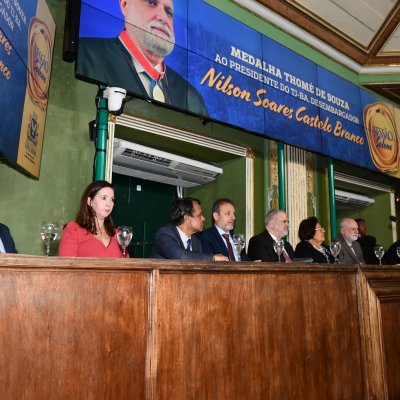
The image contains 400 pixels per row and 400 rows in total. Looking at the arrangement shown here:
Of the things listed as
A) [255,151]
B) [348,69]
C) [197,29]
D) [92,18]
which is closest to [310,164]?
[255,151]

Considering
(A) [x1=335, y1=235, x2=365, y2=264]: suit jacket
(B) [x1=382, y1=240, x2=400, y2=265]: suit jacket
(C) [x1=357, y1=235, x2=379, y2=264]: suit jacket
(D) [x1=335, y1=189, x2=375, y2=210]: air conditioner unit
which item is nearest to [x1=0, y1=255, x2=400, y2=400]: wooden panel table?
(A) [x1=335, y1=235, x2=365, y2=264]: suit jacket

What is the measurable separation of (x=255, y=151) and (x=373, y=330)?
323 centimetres

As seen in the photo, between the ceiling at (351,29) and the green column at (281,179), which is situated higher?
the ceiling at (351,29)

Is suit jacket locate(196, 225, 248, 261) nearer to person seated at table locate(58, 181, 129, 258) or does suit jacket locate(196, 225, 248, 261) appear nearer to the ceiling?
person seated at table locate(58, 181, 129, 258)

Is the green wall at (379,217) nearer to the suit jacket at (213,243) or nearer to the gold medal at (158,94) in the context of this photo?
the suit jacket at (213,243)

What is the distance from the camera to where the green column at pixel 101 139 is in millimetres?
3264

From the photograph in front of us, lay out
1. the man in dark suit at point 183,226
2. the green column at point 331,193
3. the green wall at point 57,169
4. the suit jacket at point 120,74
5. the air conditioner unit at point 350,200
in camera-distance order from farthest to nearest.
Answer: the air conditioner unit at point 350,200 < the green column at point 331,193 < the green wall at point 57,169 < the suit jacket at point 120,74 < the man in dark suit at point 183,226

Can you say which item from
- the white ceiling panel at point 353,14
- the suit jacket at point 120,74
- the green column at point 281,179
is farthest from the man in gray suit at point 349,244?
the white ceiling panel at point 353,14

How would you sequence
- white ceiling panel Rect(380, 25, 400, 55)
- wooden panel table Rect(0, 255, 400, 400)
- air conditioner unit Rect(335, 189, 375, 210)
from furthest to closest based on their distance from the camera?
1. air conditioner unit Rect(335, 189, 375, 210)
2. white ceiling panel Rect(380, 25, 400, 55)
3. wooden panel table Rect(0, 255, 400, 400)

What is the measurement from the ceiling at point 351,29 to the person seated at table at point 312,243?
8.77 ft

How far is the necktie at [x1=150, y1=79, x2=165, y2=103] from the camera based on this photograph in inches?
125

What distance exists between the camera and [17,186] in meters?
3.03

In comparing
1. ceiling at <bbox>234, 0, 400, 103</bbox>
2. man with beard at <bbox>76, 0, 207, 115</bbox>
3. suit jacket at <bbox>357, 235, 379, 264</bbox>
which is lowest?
suit jacket at <bbox>357, 235, 379, 264</bbox>

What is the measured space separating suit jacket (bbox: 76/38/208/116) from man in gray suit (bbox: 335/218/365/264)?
1.64 meters
